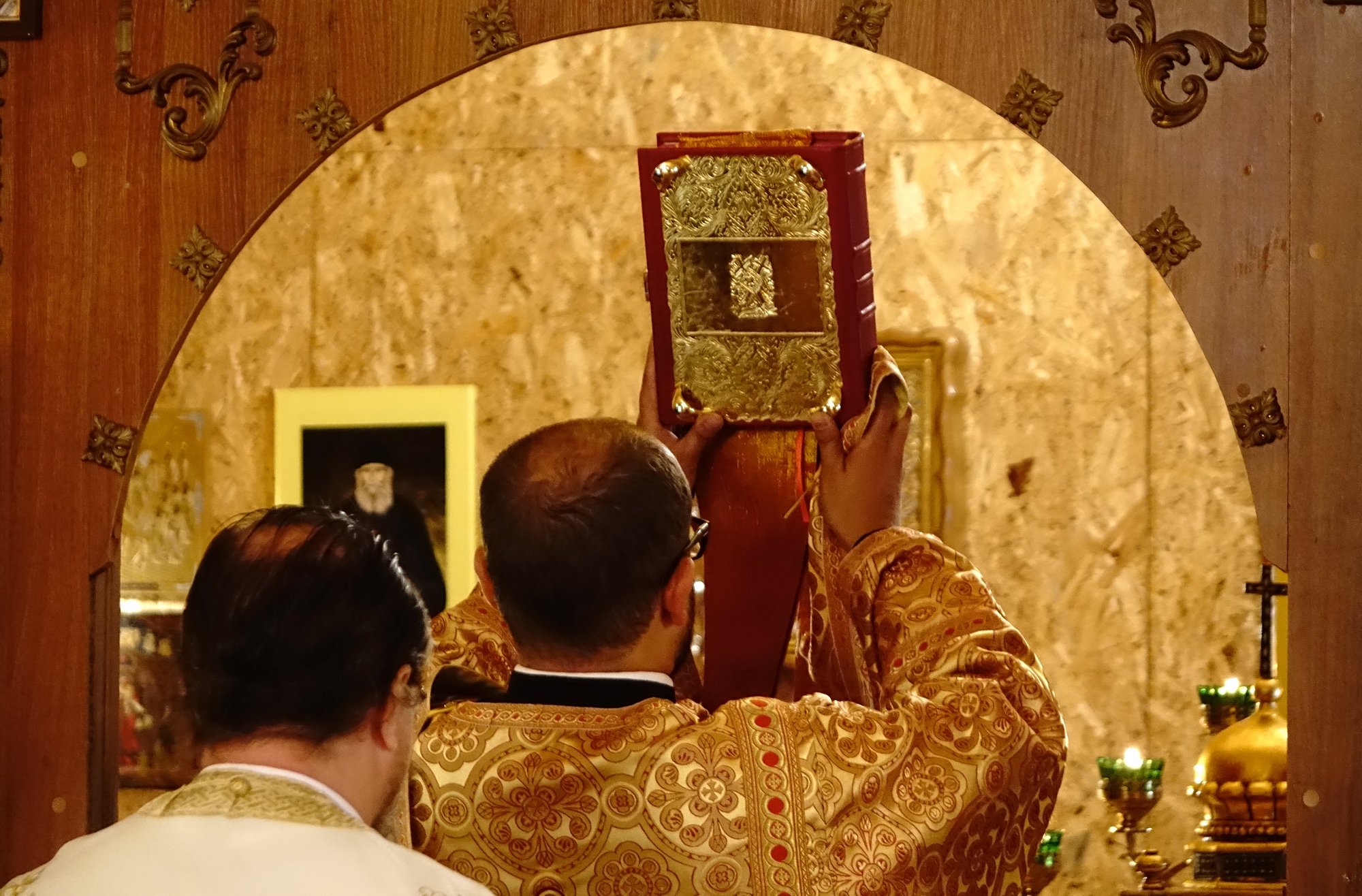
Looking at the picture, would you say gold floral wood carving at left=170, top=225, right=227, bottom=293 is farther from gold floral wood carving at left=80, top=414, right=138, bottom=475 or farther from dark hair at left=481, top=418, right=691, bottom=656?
dark hair at left=481, top=418, right=691, bottom=656

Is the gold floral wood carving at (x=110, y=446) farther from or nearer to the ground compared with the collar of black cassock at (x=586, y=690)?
farther from the ground

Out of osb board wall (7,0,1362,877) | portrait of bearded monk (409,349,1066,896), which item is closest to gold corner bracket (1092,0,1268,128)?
osb board wall (7,0,1362,877)

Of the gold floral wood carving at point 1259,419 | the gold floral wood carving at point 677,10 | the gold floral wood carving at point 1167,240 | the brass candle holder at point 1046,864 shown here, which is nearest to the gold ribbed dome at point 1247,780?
the brass candle holder at point 1046,864

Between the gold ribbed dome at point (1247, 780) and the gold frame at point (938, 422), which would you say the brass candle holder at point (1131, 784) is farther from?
the gold frame at point (938, 422)

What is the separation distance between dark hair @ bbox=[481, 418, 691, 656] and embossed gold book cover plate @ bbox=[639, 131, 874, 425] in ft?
1.60

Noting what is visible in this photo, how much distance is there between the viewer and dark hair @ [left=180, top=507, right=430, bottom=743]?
1.27 metres

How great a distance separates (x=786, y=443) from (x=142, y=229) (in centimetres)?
121

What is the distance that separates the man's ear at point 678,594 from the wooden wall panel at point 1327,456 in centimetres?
117

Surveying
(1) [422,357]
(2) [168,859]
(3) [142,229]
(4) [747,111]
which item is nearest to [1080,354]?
(4) [747,111]

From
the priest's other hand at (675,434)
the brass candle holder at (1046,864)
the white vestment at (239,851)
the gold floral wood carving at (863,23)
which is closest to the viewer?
the white vestment at (239,851)

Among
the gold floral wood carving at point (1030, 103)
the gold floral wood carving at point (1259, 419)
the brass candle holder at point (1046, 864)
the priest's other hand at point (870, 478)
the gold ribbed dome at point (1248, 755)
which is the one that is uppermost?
the gold floral wood carving at point (1030, 103)

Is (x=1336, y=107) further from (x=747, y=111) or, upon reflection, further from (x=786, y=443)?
(x=747, y=111)

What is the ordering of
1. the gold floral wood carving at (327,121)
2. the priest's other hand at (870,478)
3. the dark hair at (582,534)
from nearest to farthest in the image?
the dark hair at (582,534), the priest's other hand at (870,478), the gold floral wood carving at (327,121)

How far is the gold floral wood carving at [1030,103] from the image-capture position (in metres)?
2.49
